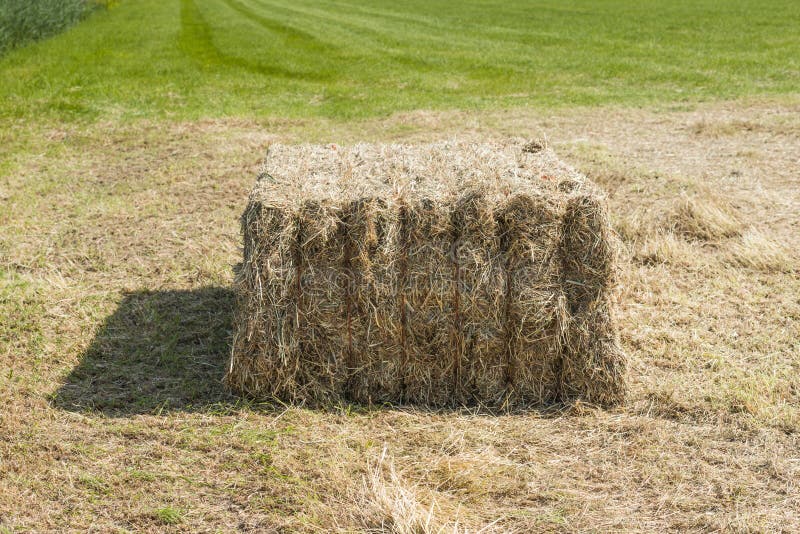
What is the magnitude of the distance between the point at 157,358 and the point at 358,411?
5.64ft

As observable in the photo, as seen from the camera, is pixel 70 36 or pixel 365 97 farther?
pixel 70 36

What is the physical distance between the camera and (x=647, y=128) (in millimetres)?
12844

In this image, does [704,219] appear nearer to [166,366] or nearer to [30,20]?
[166,366]

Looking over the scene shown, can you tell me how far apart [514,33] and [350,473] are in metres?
25.6

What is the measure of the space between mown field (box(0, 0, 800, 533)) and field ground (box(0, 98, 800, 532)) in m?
→ 0.02

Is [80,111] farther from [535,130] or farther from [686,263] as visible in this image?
[686,263]

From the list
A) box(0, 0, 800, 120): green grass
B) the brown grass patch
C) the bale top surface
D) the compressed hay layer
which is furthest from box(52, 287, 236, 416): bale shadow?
box(0, 0, 800, 120): green grass

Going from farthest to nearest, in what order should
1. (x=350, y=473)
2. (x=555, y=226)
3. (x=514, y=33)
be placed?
(x=514, y=33) → (x=555, y=226) → (x=350, y=473)

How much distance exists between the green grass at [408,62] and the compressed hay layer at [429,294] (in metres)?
9.48

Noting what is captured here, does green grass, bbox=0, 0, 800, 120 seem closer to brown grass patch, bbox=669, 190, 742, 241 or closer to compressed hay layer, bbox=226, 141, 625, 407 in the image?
brown grass patch, bbox=669, 190, 742, 241

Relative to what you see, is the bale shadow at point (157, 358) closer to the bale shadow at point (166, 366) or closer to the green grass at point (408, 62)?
the bale shadow at point (166, 366)

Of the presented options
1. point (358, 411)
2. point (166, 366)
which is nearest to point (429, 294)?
point (358, 411)

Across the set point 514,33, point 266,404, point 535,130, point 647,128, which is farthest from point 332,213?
point 514,33

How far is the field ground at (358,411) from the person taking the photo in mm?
4402
